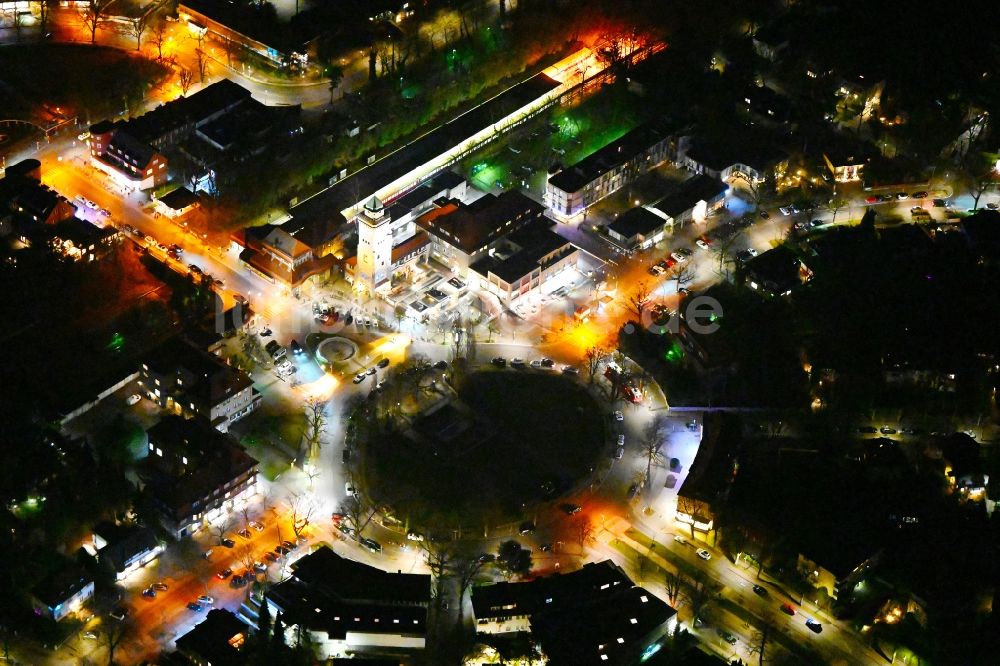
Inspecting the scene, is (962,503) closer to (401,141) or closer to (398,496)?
(398,496)

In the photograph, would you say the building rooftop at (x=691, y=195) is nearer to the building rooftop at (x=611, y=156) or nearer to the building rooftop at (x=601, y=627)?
the building rooftop at (x=611, y=156)

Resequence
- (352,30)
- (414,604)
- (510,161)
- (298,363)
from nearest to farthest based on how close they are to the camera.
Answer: (414,604)
(298,363)
(510,161)
(352,30)

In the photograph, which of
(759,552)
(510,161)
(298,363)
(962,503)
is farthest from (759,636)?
(510,161)

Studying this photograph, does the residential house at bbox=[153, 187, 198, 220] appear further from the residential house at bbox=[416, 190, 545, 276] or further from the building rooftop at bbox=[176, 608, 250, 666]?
the building rooftop at bbox=[176, 608, 250, 666]

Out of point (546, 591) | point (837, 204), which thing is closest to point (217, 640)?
point (546, 591)

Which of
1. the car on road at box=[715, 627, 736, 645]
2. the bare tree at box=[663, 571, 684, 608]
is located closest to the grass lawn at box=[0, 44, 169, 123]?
the bare tree at box=[663, 571, 684, 608]

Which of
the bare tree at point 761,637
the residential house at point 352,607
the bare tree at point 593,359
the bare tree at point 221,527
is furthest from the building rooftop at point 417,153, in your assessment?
the bare tree at point 761,637
